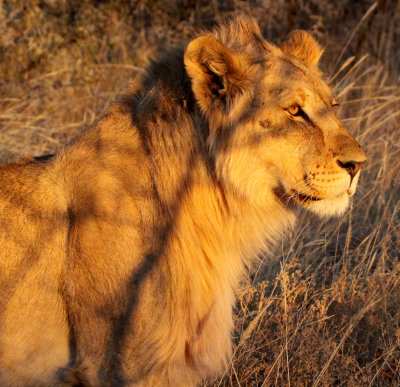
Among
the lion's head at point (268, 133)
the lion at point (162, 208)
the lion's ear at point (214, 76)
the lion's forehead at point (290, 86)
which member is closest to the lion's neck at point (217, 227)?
the lion at point (162, 208)

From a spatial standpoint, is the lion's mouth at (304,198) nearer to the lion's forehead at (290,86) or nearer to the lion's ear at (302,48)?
the lion's forehead at (290,86)

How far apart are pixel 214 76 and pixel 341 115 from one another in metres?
5.03

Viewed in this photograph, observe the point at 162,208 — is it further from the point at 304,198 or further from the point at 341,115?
the point at 341,115

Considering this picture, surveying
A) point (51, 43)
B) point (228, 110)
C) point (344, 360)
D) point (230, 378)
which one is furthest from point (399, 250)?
point (51, 43)

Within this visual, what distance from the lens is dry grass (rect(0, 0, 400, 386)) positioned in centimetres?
407

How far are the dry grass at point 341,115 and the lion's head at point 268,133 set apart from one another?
91 centimetres

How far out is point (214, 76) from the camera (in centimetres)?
325

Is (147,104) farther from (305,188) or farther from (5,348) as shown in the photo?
(5,348)

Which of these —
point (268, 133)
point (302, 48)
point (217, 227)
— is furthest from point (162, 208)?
point (302, 48)

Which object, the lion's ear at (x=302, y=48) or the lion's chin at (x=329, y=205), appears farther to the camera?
the lion's ear at (x=302, y=48)

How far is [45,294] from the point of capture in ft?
10.2

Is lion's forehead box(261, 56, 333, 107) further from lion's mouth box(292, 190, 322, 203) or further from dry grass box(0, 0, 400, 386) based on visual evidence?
dry grass box(0, 0, 400, 386)

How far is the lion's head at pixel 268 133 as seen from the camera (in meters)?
3.20

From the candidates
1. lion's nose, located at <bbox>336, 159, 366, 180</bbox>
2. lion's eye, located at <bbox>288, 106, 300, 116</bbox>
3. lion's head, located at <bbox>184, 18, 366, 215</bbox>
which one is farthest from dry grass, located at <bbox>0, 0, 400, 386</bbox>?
lion's eye, located at <bbox>288, 106, 300, 116</bbox>
